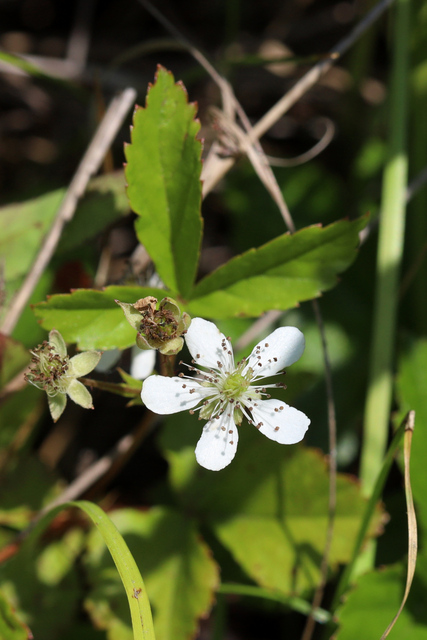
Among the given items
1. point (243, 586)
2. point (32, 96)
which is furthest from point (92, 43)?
point (243, 586)

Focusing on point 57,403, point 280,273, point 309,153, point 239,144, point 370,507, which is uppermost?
point 309,153

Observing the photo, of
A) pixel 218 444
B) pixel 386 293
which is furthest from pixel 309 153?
pixel 218 444

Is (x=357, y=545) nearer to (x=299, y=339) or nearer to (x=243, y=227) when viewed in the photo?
(x=299, y=339)

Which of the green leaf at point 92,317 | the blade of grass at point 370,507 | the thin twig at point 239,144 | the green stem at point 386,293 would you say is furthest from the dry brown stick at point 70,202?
the blade of grass at point 370,507

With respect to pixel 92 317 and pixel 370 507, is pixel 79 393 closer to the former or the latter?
pixel 92 317

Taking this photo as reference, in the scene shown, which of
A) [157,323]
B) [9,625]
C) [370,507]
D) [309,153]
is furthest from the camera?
[309,153]

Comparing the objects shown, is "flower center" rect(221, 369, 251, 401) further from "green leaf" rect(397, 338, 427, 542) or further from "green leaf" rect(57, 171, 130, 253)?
"green leaf" rect(57, 171, 130, 253)

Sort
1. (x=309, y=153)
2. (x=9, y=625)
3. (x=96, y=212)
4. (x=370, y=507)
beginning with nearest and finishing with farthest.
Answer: (x=9, y=625) → (x=370, y=507) → (x=96, y=212) → (x=309, y=153)

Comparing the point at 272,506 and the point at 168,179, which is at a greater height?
the point at 168,179
